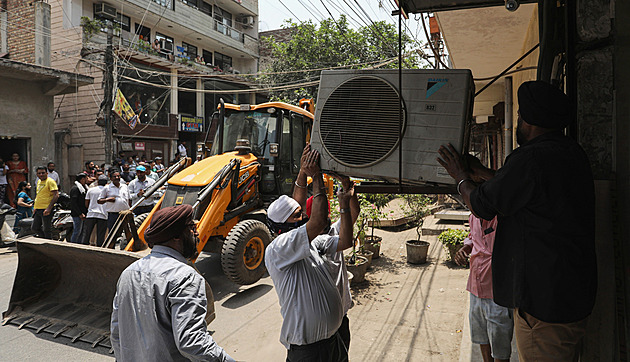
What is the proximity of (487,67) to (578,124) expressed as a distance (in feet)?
18.3

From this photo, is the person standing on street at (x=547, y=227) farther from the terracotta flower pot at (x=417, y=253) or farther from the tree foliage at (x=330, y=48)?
the tree foliage at (x=330, y=48)

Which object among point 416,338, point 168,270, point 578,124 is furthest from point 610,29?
point 416,338

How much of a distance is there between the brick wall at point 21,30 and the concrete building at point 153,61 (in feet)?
4.91

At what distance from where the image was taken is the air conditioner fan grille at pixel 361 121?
6.48 feet

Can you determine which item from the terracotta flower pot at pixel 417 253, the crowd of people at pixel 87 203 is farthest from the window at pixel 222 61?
the terracotta flower pot at pixel 417 253

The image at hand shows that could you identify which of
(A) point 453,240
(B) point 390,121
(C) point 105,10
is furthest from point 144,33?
(B) point 390,121

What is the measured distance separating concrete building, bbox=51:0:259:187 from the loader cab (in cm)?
621

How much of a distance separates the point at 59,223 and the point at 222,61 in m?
19.7

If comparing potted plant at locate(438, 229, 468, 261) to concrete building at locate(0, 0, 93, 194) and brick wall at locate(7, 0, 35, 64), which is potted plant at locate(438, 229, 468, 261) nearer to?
concrete building at locate(0, 0, 93, 194)

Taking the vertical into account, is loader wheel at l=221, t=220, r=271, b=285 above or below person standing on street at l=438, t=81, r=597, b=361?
below

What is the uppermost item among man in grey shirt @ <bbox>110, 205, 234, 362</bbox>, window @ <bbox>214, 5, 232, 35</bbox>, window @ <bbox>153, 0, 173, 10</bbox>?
window @ <bbox>214, 5, 232, 35</bbox>

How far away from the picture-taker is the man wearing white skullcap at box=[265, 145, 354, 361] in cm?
219

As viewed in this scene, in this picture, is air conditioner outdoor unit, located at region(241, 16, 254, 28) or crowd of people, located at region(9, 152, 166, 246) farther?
air conditioner outdoor unit, located at region(241, 16, 254, 28)

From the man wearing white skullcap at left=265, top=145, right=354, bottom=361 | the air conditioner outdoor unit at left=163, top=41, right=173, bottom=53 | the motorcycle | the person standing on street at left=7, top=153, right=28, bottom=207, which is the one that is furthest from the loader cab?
the air conditioner outdoor unit at left=163, top=41, right=173, bottom=53
